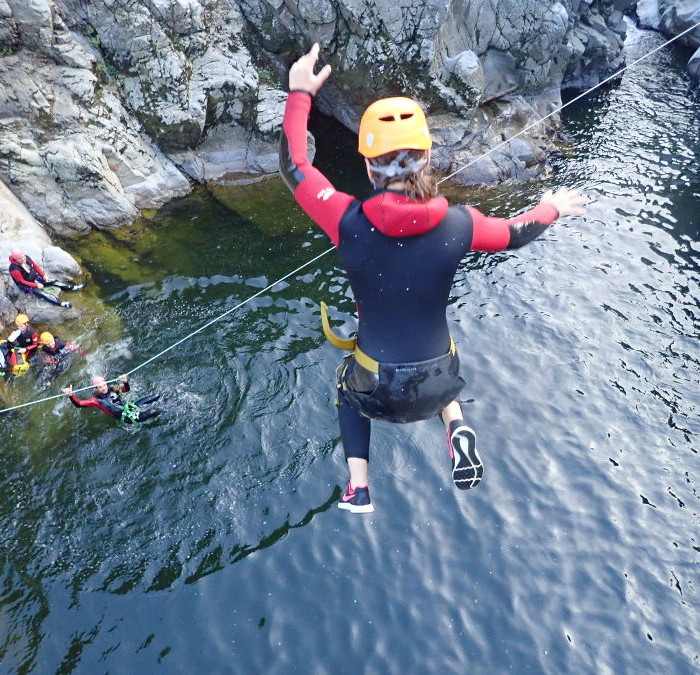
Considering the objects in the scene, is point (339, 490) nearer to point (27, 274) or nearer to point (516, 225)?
point (516, 225)

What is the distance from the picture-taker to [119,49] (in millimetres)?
16453

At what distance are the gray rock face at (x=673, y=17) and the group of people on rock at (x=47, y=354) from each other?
86.1 ft

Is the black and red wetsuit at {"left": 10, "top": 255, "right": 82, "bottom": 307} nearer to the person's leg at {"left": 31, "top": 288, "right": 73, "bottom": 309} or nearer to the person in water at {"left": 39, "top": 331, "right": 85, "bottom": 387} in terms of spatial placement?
the person's leg at {"left": 31, "top": 288, "right": 73, "bottom": 309}

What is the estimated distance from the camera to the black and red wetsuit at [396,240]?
141 inches

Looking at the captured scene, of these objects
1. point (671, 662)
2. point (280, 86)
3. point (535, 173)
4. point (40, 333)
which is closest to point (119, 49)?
point (280, 86)

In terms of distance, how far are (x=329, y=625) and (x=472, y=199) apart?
12724 mm

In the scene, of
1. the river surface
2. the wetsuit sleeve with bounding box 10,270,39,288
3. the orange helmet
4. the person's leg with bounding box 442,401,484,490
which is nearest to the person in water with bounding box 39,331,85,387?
the river surface

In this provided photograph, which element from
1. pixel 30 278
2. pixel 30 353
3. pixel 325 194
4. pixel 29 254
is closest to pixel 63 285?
pixel 30 278

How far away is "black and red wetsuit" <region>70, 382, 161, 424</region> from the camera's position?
10469mm

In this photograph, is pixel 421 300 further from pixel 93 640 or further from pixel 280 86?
pixel 280 86

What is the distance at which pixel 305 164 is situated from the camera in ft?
12.7

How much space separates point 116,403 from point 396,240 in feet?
27.6

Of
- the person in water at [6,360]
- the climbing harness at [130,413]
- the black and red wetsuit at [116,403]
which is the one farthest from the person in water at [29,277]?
the climbing harness at [130,413]

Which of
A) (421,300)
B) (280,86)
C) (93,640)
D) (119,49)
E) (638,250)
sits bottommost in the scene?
(638,250)
